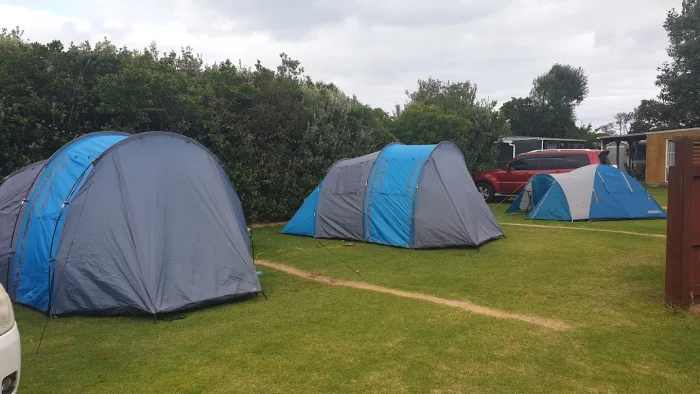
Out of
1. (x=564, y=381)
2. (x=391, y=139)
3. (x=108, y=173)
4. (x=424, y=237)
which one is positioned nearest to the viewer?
(x=564, y=381)

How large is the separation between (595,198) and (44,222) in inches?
495

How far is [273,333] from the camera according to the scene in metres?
5.32

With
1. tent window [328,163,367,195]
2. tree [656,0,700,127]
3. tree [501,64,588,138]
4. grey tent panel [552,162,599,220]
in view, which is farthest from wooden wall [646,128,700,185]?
tent window [328,163,367,195]

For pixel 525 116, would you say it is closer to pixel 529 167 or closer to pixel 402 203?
pixel 529 167

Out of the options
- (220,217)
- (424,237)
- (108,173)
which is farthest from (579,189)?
(108,173)

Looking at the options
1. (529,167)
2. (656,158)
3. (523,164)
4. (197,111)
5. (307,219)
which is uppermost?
(197,111)

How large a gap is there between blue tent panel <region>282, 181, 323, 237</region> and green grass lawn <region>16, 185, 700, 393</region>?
3.65 m

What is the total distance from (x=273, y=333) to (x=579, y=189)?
1111 cm

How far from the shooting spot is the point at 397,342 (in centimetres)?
502

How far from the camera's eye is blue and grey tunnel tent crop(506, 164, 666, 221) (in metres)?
13.6

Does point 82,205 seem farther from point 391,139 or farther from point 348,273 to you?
point 391,139

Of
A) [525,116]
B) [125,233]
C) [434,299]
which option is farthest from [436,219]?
[525,116]

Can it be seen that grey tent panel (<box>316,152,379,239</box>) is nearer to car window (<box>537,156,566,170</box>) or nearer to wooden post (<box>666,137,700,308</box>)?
wooden post (<box>666,137,700,308</box>)

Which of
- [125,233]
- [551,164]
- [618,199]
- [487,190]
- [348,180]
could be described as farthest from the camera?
[487,190]
